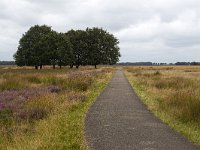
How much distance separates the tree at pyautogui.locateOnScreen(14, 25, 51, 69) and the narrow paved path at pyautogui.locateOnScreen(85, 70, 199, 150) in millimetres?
69762

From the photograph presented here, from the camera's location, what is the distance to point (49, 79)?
31.2 m

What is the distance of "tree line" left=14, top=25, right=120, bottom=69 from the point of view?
83.9 meters

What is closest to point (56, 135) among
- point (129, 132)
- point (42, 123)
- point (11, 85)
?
point (42, 123)

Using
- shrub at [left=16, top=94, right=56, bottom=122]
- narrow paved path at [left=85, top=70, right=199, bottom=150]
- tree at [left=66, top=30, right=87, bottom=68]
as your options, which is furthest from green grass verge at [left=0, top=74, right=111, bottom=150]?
tree at [left=66, top=30, right=87, bottom=68]

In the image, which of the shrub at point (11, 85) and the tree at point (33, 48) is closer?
the shrub at point (11, 85)

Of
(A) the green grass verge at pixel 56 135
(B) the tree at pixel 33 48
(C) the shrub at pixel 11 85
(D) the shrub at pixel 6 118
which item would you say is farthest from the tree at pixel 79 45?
(A) the green grass verge at pixel 56 135

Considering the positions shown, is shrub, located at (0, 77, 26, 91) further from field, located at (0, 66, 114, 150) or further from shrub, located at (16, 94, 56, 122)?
shrub, located at (16, 94, 56, 122)

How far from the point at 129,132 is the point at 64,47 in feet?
251

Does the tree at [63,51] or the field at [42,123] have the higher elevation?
the tree at [63,51]

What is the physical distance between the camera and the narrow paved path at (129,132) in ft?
29.6

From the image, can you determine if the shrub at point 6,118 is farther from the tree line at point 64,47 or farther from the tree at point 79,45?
the tree at point 79,45

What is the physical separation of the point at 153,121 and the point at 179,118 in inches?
38.6

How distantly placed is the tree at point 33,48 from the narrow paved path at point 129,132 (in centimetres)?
6976

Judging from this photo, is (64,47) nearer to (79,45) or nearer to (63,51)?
(63,51)
